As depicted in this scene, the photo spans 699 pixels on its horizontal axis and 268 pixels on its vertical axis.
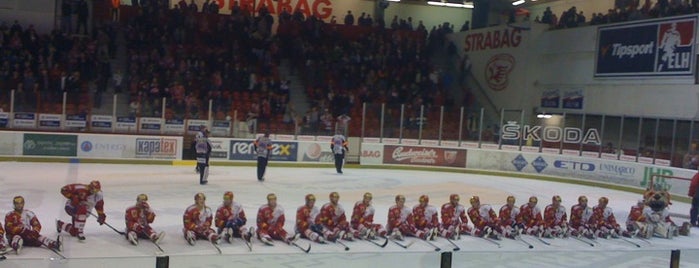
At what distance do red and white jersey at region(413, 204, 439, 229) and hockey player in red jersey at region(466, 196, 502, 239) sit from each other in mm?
750

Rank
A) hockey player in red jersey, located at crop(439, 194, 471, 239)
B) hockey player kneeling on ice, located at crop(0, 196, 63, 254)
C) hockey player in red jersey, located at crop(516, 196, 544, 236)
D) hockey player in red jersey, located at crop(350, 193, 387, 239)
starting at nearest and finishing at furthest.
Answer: hockey player kneeling on ice, located at crop(0, 196, 63, 254) < hockey player in red jersey, located at crop(350, 193, 387, 239) < hockey player in red jersey, located at crop(439, 194, 471, 239) < hockey player in red jersey, located at crop(516, 196, 544, 236)

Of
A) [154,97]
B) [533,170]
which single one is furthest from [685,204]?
[154,97]

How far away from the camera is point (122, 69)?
28.3m

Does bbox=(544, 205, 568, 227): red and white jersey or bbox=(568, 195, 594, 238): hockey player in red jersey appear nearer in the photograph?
bbox=(544, 205, 568, 227): red and white jersey

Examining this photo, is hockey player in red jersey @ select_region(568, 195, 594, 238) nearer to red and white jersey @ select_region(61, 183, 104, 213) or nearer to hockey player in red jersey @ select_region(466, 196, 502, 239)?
hockey player in red jersey @ select_region(466, 196, 502, 239)

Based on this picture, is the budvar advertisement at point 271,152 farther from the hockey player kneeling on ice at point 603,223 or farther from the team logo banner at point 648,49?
the hockey player kneeling on ice at point 603,223

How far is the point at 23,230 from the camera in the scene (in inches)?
400

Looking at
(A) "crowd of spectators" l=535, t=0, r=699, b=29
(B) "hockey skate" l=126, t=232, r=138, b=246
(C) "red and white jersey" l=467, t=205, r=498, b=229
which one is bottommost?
(B) "hockey skate" l=126, t=232, r=138, b=246

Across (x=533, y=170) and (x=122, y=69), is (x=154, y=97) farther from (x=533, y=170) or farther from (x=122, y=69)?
(x=533, y=170)

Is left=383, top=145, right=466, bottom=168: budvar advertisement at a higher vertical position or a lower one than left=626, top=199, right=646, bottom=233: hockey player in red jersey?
higher

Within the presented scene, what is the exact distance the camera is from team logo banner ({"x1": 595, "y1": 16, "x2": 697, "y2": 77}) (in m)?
23.2

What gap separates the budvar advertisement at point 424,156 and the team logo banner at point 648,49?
6112 mm

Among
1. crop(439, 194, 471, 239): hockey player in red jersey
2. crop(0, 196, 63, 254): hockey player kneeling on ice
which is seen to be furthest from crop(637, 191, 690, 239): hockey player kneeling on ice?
crop(0, 196, 63, 254): hockey player kneeling on ice

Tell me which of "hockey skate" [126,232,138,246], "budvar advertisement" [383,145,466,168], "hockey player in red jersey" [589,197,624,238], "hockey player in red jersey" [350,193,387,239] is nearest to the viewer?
"hockey skate" [126,232,138,246]
